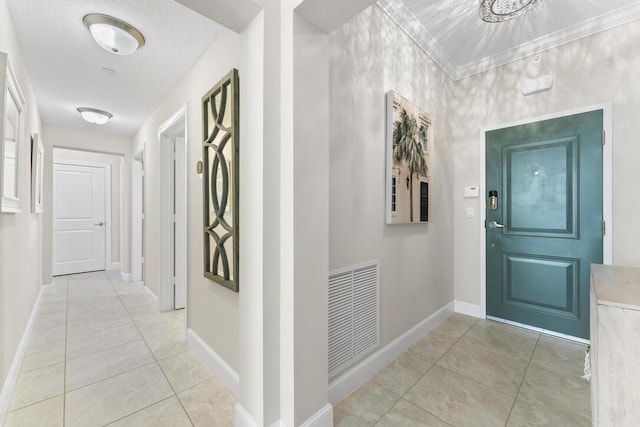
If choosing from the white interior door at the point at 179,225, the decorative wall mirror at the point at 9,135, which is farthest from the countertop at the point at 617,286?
the white interior door at the point at 179,225

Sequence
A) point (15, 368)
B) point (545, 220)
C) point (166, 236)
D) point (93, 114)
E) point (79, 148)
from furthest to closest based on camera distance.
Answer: point (79, 148)
point (93, 114)
point (166, 236)
point (545, 220)
point (15, 368)

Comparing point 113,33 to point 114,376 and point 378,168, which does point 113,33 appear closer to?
point 378,168

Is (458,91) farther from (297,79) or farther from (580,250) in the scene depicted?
(297,79)

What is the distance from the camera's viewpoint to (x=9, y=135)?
172 cm

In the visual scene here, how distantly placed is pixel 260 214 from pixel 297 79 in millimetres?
637

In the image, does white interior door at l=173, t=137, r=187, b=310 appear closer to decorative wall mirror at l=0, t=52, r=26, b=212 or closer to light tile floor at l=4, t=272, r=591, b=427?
light tile floor at l=4, t=272, r=591, b=427

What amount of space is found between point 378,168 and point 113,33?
2047mm

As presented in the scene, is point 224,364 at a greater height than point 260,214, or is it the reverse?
point 260,214

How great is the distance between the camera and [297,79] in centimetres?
124

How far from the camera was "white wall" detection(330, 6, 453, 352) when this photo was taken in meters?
1.65

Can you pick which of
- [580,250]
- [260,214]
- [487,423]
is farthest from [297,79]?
[580,250]

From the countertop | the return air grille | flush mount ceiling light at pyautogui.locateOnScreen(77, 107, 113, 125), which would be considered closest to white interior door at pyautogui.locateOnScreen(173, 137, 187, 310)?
flush mount ceiling light at pyautogui.locateOnScreen(77, 107, 113, 125)

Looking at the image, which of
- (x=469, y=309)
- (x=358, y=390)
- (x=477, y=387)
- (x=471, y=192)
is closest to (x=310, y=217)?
(x=358, y=390)

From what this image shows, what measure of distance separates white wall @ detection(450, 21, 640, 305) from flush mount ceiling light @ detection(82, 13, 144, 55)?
2.96 meters
